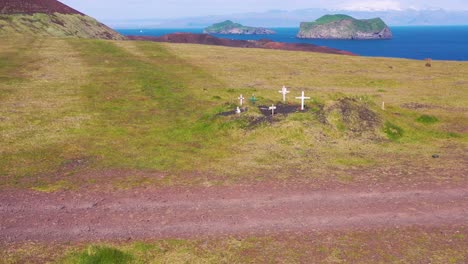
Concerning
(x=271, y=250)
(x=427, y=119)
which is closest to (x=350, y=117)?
(x=427, y=119)

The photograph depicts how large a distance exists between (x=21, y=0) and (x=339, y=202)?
13387 cm

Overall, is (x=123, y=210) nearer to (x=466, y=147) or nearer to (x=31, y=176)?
(x=31, y=176)

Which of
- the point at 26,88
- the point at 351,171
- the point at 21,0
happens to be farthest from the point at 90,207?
the point at 21,0

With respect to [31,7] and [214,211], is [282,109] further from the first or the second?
[31,7]

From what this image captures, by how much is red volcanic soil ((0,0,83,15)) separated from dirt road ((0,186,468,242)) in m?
118

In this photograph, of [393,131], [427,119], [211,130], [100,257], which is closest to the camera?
[100,257]

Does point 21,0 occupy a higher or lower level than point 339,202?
higher

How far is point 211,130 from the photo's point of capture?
25.3 m

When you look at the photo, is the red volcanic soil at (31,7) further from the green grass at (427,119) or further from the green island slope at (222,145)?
the green grass at (427,119)

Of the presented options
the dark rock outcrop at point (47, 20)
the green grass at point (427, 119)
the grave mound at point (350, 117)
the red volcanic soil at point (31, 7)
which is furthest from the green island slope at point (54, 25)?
the green grass at point (427, 119)

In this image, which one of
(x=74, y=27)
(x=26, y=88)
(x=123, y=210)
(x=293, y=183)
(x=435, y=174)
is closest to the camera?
(x=123, y=210)

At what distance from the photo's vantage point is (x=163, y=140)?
2331 centimetres

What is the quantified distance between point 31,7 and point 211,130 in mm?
117718

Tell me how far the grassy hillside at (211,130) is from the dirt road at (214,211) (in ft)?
4.24
